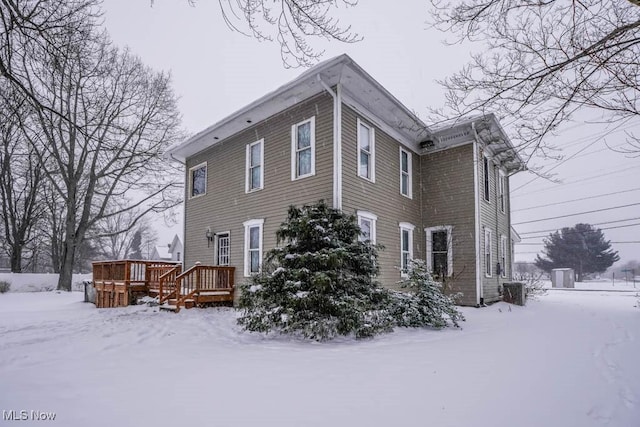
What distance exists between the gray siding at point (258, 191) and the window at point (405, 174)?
343 centimetres

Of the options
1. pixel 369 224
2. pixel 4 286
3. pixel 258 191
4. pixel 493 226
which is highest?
pixel 258 191

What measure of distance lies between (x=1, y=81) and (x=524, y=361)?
8.51 m

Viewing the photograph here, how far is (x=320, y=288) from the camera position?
5613 millimetres

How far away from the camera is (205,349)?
5.06m

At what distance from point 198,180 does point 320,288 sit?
28.6 feet

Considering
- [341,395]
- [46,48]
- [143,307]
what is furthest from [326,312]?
[143,307]

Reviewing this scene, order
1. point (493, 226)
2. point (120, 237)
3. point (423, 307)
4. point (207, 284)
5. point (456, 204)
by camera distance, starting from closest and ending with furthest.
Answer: point (423, 307) → point (207, 284) → point (456, 204) → point (493, 226) → point (120, 237)

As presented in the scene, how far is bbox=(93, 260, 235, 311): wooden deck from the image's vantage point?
925 centimetres

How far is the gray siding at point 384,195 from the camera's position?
28.8 feet

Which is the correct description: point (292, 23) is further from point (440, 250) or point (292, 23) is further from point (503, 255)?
point (503, 255)

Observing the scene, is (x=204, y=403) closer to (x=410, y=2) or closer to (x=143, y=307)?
(x=410, y=2)

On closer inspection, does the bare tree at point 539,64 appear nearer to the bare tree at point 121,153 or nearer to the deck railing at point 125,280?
the deck railing at point 125,280

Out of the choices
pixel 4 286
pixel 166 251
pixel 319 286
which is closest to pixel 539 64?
pixel 319 286

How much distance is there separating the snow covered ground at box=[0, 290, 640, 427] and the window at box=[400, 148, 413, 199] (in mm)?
5515
